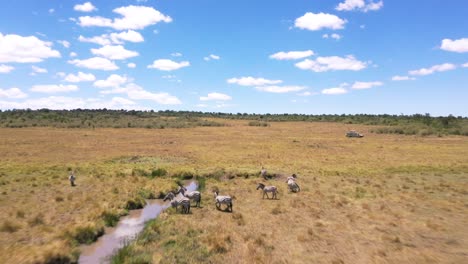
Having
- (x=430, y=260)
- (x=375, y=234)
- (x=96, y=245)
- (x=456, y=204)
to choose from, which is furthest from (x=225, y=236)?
(x=456, y=204)

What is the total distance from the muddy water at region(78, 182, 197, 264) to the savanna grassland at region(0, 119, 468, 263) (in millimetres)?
585

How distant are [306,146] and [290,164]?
69.9 feet

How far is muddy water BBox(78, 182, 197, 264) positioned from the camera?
17589 mm

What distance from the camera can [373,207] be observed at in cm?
2592

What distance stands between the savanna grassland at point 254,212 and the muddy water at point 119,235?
1.92 ft

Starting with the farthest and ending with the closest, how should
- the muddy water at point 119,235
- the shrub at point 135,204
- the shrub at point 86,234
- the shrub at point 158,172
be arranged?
the shrub at point 158,172, the shrub at point 135,204, the shrub at point 86,234, the muddy water at point 119,235

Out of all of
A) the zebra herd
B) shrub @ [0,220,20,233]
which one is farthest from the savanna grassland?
the zebra herd

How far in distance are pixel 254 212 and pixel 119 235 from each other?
303 inches

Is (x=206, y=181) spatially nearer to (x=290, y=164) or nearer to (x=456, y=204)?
(x=290, y=164)

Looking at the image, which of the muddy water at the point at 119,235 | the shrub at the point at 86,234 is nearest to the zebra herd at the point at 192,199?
the muddy water at the point at 119,235

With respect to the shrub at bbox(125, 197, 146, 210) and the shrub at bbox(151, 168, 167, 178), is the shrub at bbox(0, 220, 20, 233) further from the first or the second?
the shrub at bbox(151, 168, 167, 178)

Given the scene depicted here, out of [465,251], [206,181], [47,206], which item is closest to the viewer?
[465,251]

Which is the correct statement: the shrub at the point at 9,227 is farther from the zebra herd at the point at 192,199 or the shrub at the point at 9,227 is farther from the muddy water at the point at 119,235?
the zebra herd at the point at 192,199

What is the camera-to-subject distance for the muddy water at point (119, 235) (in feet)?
57.7
